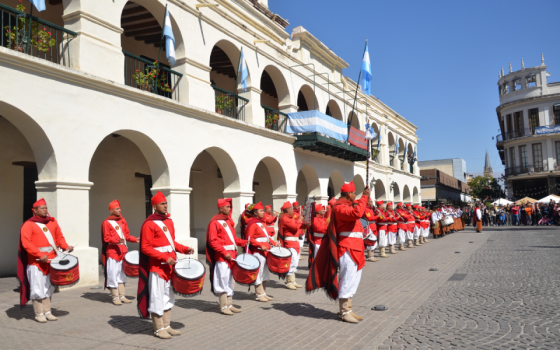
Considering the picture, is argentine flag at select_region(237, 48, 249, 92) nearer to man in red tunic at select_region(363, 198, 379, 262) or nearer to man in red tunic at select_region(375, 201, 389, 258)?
man in red tunic at select_region(363, 198, 379, 262)

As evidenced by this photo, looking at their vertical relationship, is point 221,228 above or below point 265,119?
below

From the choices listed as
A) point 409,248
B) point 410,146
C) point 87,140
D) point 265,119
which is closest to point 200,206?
point 265,119

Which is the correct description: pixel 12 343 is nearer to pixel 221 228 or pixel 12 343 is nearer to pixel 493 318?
pixel 221 228

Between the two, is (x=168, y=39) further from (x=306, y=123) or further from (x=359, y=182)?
(x=359, y=182)

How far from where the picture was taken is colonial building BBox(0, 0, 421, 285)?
30.4ft

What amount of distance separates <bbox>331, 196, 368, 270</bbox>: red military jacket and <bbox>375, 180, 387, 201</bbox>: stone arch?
23527mm

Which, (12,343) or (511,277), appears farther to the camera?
(511,277)

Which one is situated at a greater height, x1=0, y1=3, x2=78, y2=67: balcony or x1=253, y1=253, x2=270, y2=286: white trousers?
Answer: x1=0, y1=3, x2=78, y2=67: balcony

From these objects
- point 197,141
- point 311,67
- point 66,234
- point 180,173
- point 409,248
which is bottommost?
point 409,248

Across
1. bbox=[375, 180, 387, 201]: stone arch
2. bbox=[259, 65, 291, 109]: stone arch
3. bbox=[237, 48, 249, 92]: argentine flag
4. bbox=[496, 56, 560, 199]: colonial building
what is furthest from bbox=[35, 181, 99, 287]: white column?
bbox=[496, 56, 560, 199]: colonial building

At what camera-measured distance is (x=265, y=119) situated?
17625 mm

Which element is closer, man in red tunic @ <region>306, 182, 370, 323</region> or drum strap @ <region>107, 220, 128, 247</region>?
man in red tunic @ <region>306, 182, 370, 323</region>

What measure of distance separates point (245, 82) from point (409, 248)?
9.59m

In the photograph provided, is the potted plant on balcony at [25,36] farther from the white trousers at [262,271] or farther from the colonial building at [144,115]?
the white trousers at [262,271]
